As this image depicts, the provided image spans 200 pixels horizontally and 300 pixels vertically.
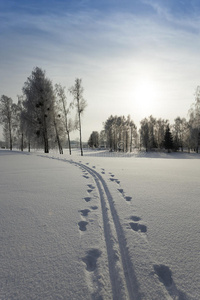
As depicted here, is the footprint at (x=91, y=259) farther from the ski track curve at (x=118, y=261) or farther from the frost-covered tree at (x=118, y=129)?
the frost-covered tree at (x=118, y=129)

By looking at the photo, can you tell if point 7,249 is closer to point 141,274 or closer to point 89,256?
point 89,256

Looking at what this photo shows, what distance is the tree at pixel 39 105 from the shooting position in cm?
1612

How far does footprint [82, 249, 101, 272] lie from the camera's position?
1499mm

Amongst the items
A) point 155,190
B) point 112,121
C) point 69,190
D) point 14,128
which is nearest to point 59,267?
point 69,190

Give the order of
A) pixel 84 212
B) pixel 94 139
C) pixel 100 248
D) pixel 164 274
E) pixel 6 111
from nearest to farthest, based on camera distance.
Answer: pixel 164 274
pixel 100 248
pixel 84 212
pixel 6 111
pixel 94 139

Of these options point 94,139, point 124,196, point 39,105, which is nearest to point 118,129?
point 94,139

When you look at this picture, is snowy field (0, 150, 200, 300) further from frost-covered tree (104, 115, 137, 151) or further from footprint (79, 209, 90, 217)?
frost-covered tree (104, 115, 137, 151)

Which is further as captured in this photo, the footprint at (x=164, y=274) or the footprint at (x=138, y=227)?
the footprint at (x=138, y=227)

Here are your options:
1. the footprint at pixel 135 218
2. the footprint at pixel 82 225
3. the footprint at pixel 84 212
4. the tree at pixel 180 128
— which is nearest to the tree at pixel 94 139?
the tree at pixel 180 128

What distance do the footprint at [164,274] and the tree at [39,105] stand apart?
1635 cm

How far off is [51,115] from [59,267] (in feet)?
56.4

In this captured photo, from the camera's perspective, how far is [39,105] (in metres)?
16.1

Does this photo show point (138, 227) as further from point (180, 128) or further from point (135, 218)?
point (180, 128)

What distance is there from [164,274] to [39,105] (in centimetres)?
1737
